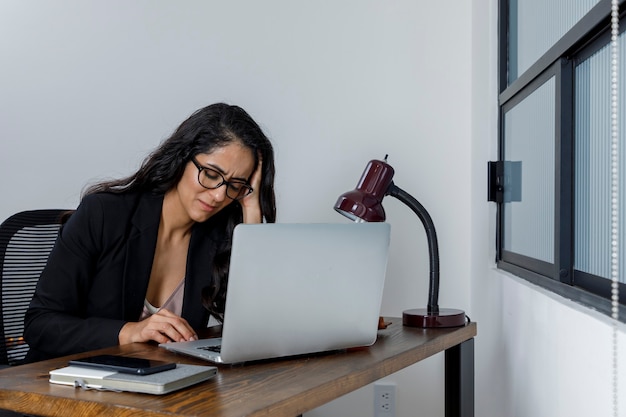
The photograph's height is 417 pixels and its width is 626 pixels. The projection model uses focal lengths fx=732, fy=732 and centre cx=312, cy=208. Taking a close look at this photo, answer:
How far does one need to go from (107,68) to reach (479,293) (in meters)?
Result: 1.66

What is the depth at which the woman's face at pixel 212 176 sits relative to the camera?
184cm

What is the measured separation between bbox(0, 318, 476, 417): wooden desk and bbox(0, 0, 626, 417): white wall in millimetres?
921

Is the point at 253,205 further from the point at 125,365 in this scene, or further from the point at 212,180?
the point at 125,365

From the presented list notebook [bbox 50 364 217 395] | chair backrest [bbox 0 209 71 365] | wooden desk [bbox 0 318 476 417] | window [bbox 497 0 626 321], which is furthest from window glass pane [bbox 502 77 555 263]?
chair backrest [bbox 0 209 71 365]

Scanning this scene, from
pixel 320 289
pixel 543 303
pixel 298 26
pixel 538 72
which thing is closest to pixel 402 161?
pixel 298 26

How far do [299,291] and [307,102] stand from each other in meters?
1.48

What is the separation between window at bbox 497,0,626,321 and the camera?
1.27 m

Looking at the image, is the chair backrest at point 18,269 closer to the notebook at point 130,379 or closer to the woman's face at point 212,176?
the woman's face at point 212,176

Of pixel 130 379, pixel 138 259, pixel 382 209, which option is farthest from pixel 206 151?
pixel 130 379

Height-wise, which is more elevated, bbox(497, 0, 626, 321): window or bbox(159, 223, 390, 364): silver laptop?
bbox(497, 0, 626, 321): window

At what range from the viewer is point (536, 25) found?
1.83m

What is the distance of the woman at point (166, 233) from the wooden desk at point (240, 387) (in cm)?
36

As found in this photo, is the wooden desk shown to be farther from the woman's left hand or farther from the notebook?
the woman's left hand

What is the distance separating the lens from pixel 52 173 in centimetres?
292
